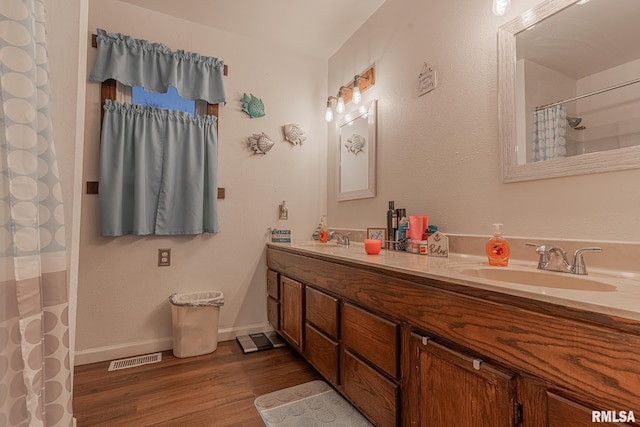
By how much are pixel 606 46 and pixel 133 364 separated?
301 centimetres

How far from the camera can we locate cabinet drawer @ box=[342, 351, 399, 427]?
1.15 metres

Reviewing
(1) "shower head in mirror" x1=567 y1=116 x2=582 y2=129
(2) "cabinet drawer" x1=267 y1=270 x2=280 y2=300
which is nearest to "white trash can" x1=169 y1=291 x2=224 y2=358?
(2) "cabinet drawer" x1=267 y1=270 x2=280 y2=300

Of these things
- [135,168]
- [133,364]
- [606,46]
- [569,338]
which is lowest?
[133,364]

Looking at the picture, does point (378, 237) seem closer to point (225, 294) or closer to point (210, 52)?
point (225, 294)

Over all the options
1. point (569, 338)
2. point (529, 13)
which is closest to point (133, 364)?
point (569, 338)

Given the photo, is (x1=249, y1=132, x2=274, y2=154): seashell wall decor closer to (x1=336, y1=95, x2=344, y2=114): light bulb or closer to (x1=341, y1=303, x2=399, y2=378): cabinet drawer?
(x1=336, y1=95, x2=344, y2=114): light bulb

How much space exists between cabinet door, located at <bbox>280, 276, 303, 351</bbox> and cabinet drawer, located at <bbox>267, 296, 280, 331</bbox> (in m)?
0.09

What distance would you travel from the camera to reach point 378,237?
2059 mm

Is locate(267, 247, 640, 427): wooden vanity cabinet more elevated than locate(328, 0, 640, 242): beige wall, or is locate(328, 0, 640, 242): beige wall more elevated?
locate(328, 0, 640, 242): beige wall

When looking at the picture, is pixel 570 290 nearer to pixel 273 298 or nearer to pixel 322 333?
pixel 322 333

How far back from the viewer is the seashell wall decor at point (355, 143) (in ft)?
7.86

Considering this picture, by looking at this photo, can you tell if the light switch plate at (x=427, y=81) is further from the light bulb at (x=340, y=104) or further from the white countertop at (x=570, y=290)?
the white countertop at (x=570, y=290)

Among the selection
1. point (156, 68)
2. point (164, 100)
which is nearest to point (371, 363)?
point (164, 100)

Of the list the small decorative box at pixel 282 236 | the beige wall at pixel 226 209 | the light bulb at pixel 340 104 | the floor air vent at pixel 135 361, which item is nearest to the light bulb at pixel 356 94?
the light bulb at pixel 340 104
